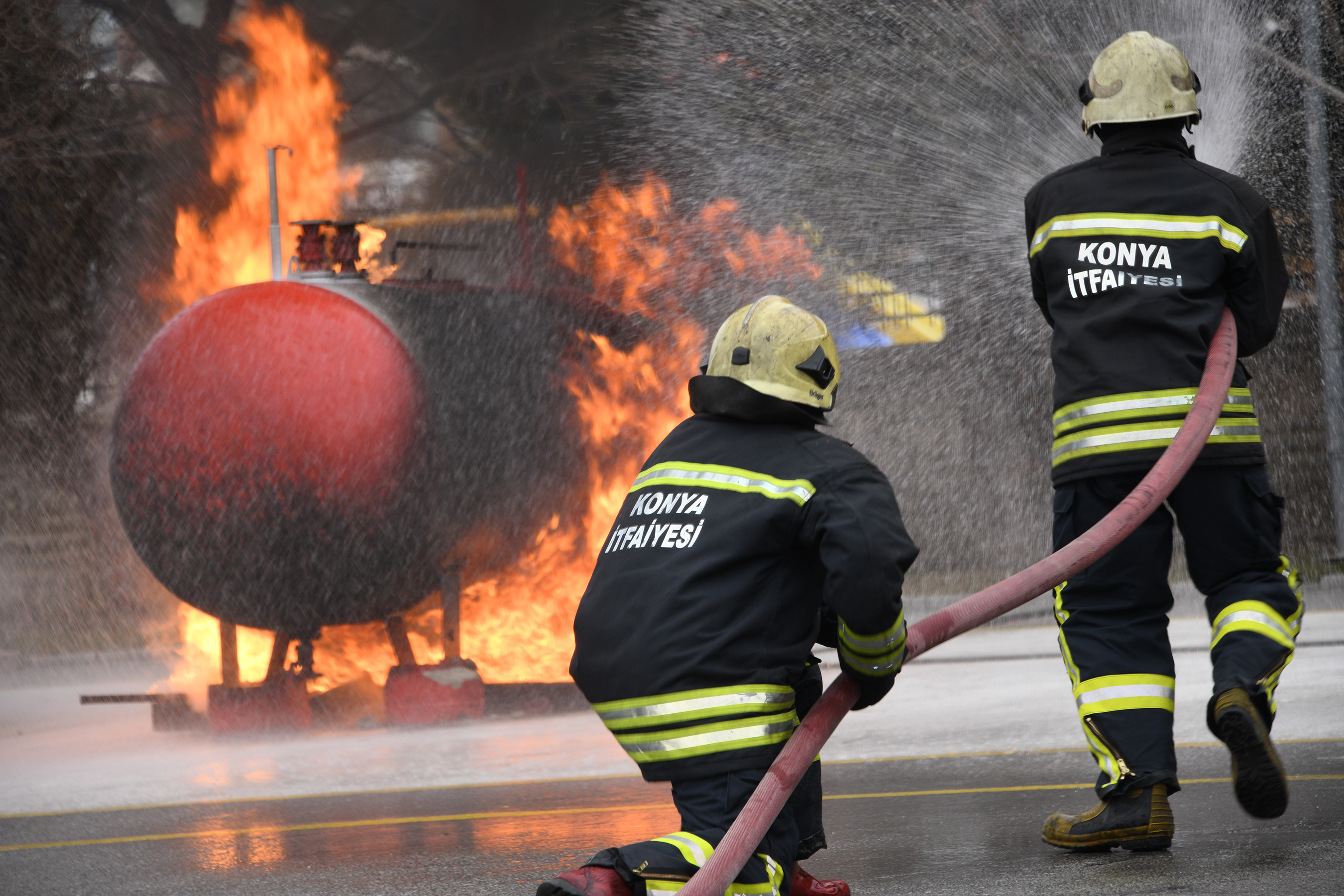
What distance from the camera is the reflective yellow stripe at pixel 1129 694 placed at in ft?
10.2

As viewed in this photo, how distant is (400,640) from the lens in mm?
6188

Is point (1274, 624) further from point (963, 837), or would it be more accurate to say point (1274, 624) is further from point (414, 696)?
point (414, 696)

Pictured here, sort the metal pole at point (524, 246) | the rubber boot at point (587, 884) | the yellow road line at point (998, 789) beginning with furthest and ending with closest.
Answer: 1. the metal pole at point (524, 246)
2. the yellow road line at point (998, 789)
3. the rubber boot at point (587, 884)

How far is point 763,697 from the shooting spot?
7.79ft

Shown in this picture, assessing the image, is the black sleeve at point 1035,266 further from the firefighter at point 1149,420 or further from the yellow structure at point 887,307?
the yellow structure at point 887,307

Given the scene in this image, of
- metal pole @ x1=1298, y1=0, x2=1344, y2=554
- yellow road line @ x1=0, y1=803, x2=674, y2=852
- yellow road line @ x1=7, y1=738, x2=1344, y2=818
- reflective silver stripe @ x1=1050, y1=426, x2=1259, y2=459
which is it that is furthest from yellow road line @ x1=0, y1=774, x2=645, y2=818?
metal pole @ x1=1298, y1=0, x2=1344, y2=554

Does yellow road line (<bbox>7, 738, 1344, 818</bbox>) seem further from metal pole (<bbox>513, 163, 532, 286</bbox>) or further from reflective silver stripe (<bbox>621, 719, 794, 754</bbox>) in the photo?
metal pole (<bbox>513, 163, 532, 286</bbox>)

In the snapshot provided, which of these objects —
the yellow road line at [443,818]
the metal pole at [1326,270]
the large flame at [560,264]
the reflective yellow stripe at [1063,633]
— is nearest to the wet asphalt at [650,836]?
the yellow road line at [443,818]

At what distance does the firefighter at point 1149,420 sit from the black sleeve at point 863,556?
0.97 metres

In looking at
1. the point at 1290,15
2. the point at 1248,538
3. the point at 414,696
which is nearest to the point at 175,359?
the point at 414,696

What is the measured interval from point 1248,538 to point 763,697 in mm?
1370

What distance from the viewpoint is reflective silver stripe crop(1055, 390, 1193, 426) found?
3139mm

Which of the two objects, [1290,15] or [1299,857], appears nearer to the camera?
[1299,857]

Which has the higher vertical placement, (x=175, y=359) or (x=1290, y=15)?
(x=1290, y=15)
